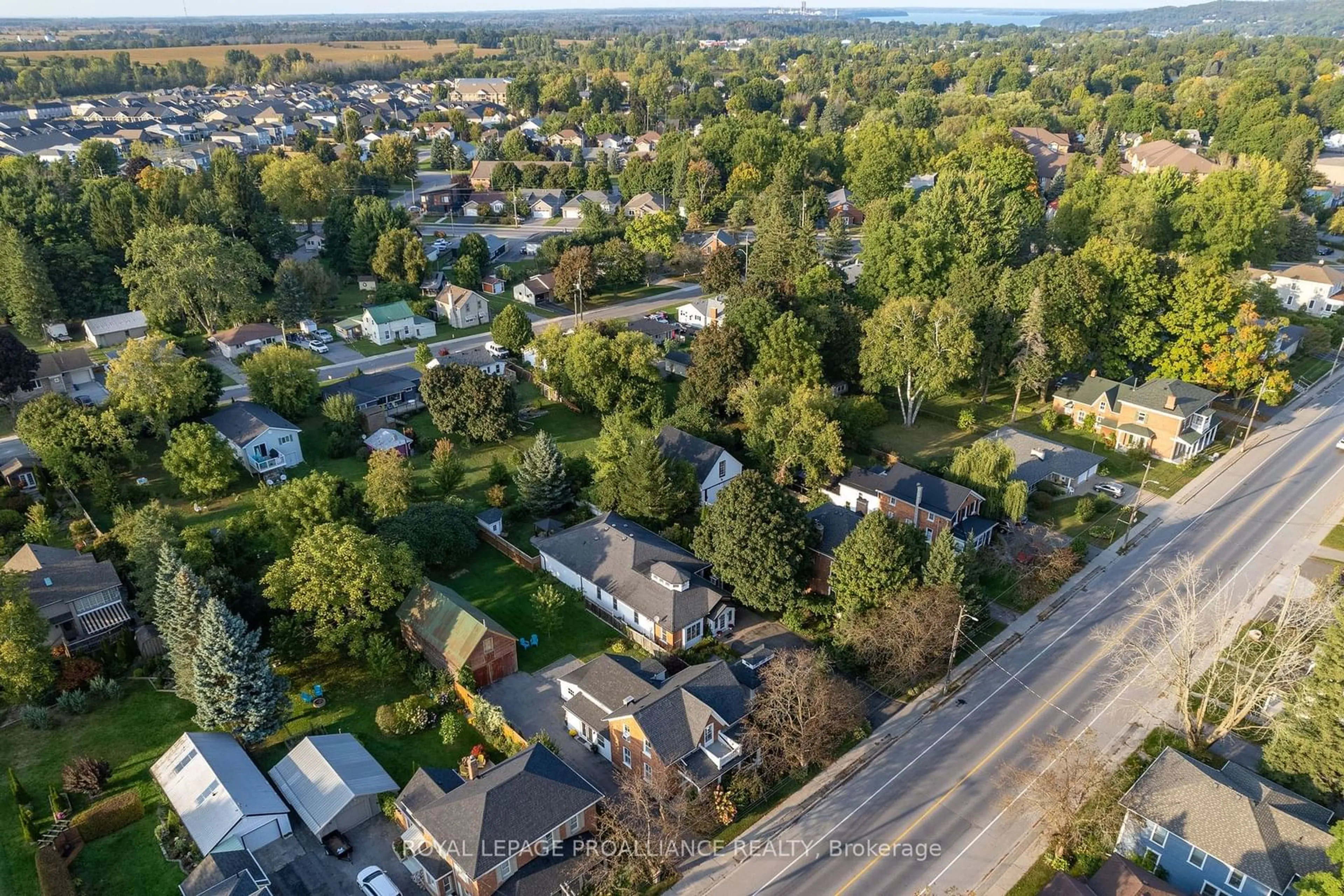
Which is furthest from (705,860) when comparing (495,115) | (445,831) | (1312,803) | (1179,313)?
(495,115)

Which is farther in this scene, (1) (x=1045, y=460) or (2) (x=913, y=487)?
(1) (x=1045, y=460)

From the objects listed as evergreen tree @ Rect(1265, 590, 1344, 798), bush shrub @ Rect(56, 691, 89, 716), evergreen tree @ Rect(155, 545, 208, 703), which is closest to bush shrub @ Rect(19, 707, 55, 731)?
bush shrub @ Rect(56, 691, 89, 716)

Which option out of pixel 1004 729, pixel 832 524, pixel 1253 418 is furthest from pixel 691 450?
pixel 1253 418

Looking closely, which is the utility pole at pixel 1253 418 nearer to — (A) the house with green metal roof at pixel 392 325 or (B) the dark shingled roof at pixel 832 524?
(B) the dark shingled roof at pixel 832 524

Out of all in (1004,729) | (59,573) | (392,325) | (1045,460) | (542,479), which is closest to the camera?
(1004,729)

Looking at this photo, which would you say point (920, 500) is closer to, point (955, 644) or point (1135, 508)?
point (1135, 508)

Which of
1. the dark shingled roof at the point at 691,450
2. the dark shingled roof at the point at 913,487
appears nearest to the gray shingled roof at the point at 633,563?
the dark shingled roof at the point at 691,450
